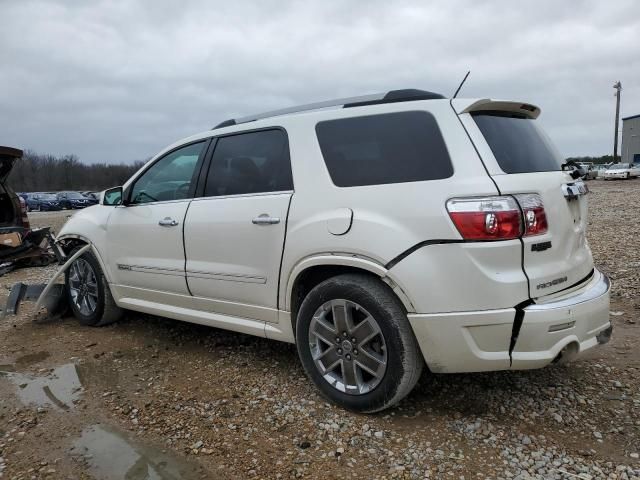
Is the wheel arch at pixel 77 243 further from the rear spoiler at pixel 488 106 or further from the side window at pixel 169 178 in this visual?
the rear spoiler at pixel 488 106

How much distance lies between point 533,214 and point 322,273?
126 centimetres

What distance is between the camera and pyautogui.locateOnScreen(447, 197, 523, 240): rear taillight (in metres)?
2.42

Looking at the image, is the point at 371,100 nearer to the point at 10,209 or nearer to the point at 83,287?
the point at 83,287

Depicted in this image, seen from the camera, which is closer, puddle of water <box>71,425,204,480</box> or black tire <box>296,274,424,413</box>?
puddle of water <box>71,425,204,480</box>

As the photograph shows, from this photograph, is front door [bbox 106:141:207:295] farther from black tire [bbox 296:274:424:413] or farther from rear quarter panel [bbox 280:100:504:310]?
black tire [bbox 296:274:424:413]

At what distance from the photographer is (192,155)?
396 cm

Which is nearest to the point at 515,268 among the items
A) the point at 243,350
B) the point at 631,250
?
A: the point at 243,350

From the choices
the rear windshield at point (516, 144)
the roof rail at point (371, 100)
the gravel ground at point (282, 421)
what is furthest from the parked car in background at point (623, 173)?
the roof rail at point (371, 100)

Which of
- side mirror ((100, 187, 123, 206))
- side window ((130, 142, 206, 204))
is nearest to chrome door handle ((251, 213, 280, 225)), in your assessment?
side window ((130, 142, 206, 204))

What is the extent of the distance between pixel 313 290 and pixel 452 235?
921 millimetres

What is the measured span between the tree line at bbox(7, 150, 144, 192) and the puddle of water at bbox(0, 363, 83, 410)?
70222 millimetres

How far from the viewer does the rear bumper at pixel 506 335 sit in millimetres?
2436

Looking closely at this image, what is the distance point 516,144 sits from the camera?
2812mm

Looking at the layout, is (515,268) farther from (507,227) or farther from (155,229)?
(155,229)
